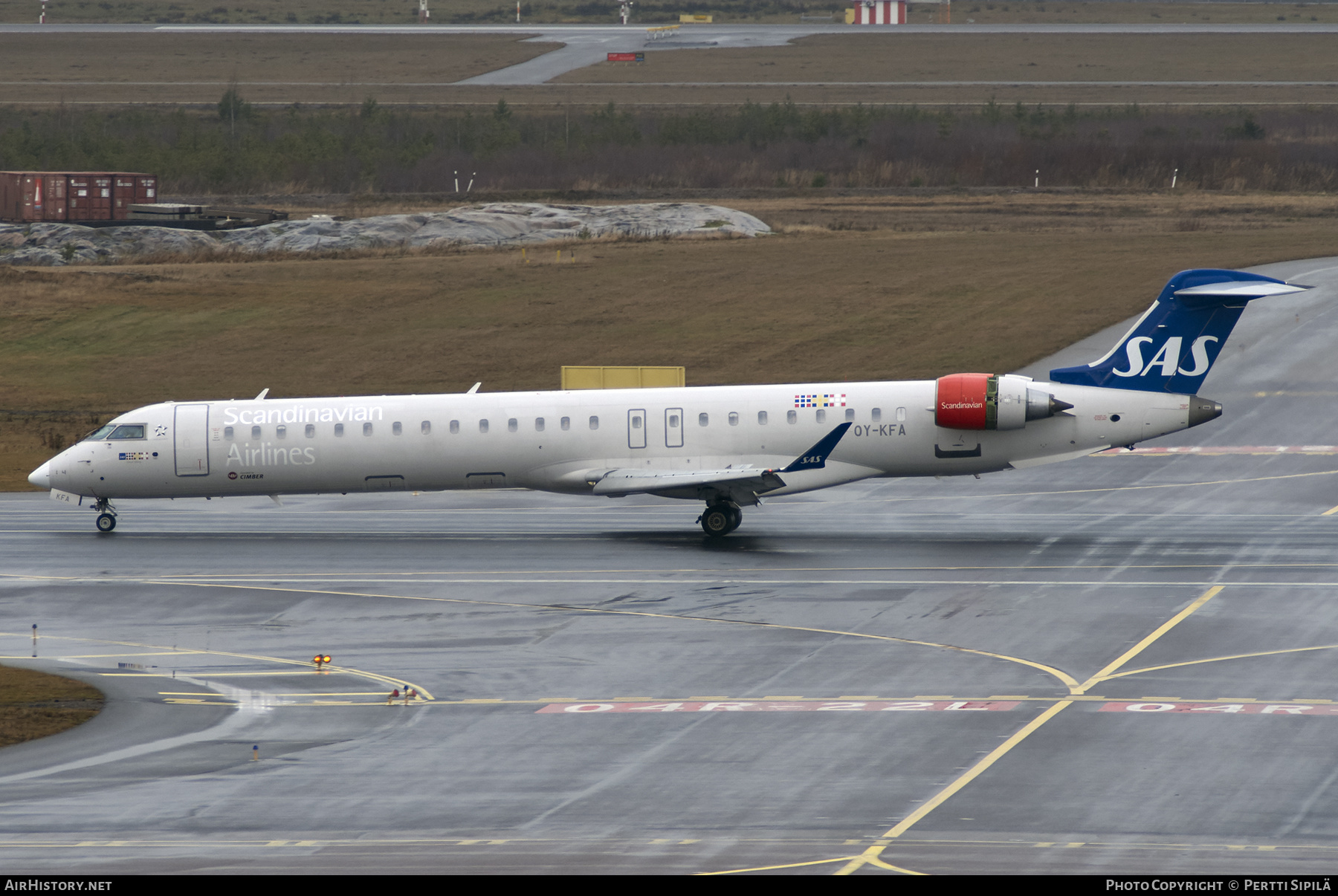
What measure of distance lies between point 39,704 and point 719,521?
1801 cm

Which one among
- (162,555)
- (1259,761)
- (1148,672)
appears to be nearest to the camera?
(1259,761)

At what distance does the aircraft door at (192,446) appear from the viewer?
41344 mm

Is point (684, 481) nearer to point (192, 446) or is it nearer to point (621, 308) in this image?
point (192, 446)

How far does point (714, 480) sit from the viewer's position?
38562 mm

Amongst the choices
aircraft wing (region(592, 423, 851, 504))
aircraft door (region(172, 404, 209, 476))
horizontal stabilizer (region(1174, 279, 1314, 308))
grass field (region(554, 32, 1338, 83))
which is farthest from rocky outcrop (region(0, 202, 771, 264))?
grass field (region(554, 32, 1338, 83))

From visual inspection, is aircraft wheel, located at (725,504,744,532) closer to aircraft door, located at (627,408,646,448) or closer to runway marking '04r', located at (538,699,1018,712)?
aircraft door, located at (627,408,646,448)

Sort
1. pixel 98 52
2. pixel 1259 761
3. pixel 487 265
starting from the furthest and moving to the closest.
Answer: pixel 98 52 → pixel 487 265 → pixel 1259 761

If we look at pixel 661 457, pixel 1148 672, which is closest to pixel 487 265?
pixel 661 457

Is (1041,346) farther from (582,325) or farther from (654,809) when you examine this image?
(654,809)

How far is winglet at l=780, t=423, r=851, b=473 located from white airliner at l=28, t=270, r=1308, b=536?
39 mm

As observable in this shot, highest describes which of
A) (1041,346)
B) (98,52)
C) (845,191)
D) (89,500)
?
(98,52)

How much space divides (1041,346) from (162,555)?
36648mm

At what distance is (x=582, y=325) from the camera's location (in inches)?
2840

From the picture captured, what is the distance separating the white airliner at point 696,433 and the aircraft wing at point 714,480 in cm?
5
